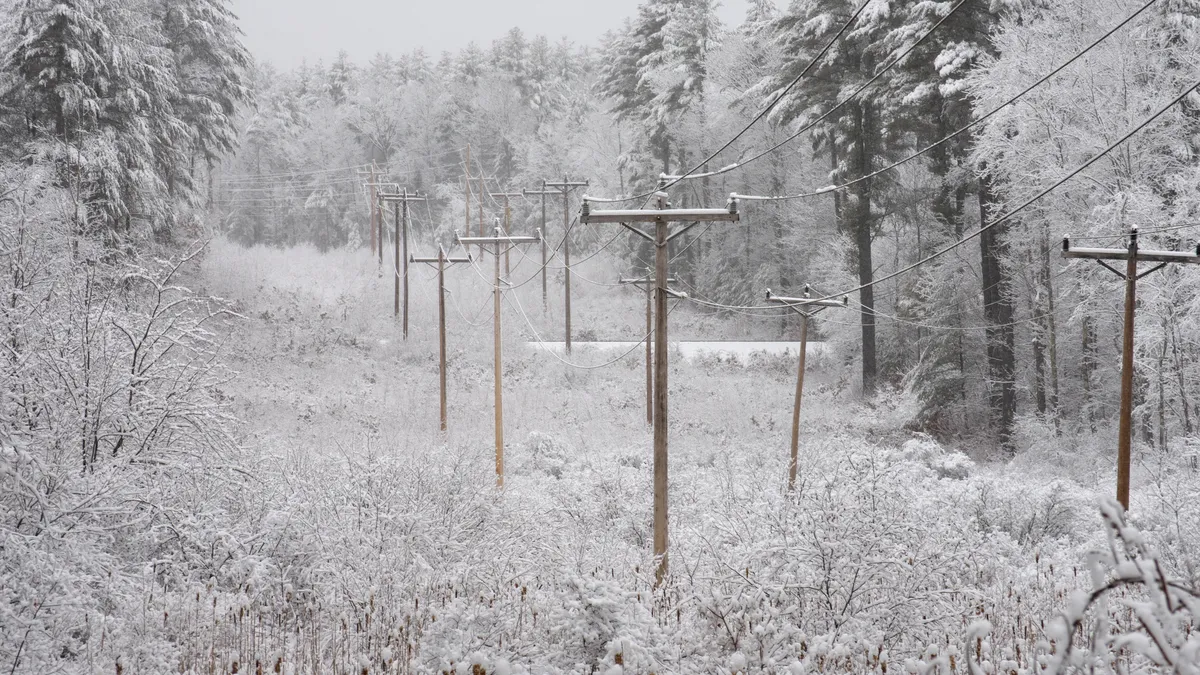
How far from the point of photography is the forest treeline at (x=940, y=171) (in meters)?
16.8

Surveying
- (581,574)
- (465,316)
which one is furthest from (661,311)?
(465,316)

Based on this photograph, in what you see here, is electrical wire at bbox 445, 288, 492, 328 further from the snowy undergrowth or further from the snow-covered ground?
the snowy undergrowth

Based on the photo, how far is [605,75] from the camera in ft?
155

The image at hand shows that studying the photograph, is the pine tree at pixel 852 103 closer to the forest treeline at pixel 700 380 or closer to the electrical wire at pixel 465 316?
the forest treeline at pixel 700 380

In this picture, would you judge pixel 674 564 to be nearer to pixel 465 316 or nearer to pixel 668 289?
pixel 668 289

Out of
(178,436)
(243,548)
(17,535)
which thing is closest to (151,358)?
(178,436)

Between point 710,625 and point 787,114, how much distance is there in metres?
24.4

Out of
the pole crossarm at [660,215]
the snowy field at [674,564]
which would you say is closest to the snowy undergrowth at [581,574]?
the snowy field at [674,564]

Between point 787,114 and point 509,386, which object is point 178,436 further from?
point 787,114

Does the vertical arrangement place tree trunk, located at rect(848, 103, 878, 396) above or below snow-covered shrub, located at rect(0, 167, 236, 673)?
above

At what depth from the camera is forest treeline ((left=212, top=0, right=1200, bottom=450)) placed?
16750 millimetres

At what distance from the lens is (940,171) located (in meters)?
22.6

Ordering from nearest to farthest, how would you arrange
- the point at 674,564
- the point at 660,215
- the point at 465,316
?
the point at 674,564 < the point at 660,215 < the point at 465,316

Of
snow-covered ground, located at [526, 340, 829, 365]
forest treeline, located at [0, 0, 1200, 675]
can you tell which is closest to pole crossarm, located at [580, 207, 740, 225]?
forest treeline, located at [0, 0, 1200, 675]
